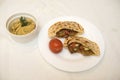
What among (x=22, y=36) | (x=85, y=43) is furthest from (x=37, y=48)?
(x=85, y=43)

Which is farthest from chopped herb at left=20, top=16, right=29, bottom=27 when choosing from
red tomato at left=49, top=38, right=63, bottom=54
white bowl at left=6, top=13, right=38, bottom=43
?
red tomato at left=49, top=38, right=63, bottom=54

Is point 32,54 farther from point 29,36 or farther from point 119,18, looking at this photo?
point 119,18

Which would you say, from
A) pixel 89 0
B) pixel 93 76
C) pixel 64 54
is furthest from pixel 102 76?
pixel 89 0

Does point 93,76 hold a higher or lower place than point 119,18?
lower

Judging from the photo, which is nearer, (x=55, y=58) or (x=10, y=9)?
(x=55, y=58)

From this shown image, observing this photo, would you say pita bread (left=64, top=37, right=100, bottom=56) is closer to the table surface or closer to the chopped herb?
the table surface

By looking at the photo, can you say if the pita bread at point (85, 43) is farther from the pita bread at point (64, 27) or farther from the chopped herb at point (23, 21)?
the chopped herb at point (23, 21)
